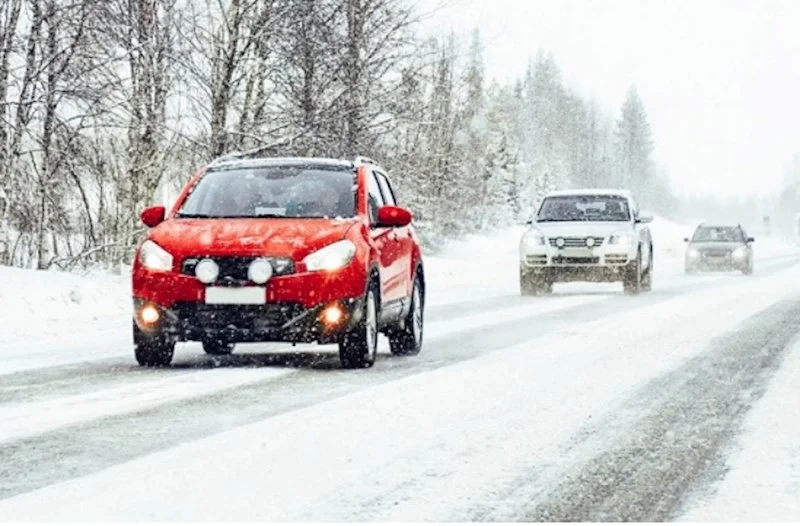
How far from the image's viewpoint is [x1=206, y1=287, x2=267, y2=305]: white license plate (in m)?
9.41

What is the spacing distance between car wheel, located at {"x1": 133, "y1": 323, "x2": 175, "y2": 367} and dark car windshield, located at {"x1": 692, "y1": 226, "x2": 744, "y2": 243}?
93.3ft

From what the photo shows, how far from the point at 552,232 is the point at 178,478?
17.6 meters

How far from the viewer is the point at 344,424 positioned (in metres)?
6.59

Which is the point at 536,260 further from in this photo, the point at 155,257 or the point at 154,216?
the point at 155,257

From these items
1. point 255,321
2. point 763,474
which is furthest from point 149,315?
point 763,474

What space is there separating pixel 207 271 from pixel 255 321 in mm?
482

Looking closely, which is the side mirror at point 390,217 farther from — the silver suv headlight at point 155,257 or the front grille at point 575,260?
the front grille at point 575,260

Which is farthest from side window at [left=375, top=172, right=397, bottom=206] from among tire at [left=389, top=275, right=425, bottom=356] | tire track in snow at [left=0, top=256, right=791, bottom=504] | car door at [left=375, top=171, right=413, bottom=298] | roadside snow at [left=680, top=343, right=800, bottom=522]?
roadside snow at [left=680, top=343, right=800, bottom=522]

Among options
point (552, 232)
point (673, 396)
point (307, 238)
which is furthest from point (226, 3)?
point (673, 396)

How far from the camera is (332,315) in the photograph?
949 centimetres

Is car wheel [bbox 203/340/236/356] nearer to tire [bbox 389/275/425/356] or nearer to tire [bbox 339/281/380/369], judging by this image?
tire [bbox 389/275/425/356]

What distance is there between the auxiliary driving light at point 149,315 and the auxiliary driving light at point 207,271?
1.45 feet

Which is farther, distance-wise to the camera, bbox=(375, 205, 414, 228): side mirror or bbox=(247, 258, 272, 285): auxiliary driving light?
bbox=(375, 205, 414, 228): side mirror

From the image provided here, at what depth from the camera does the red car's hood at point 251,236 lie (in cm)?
945
